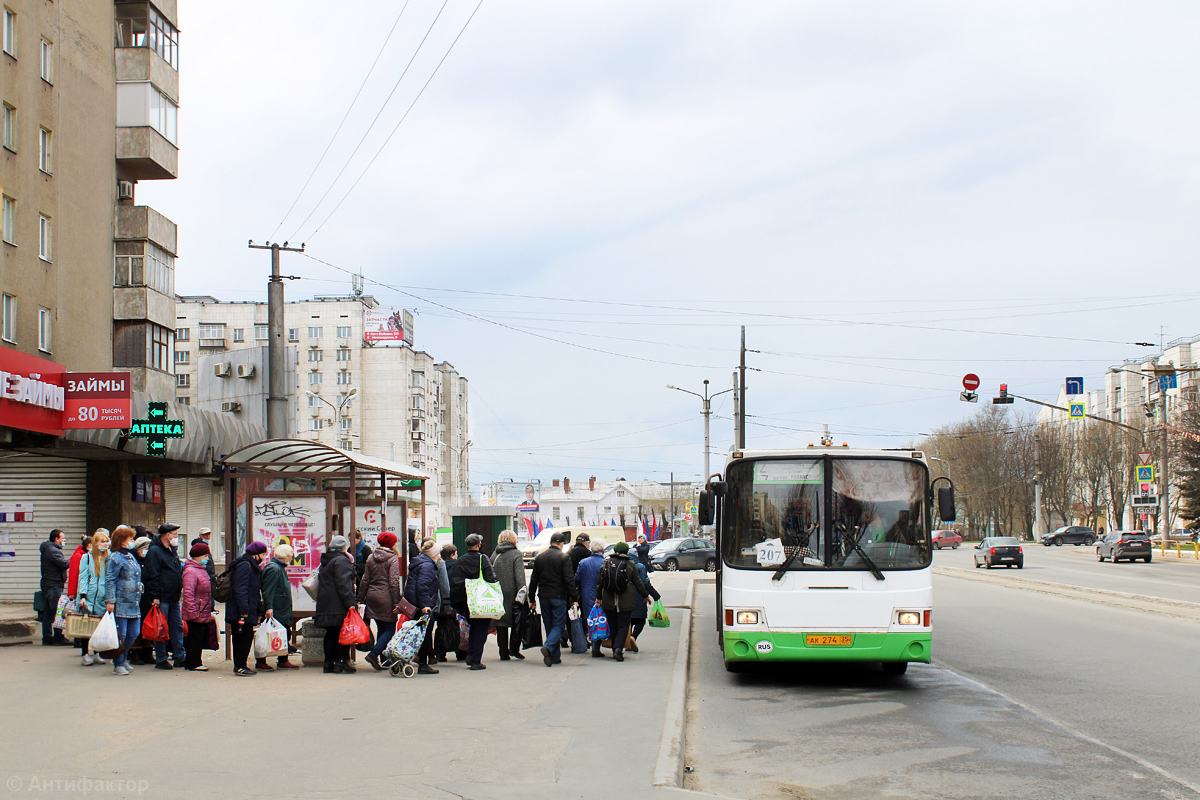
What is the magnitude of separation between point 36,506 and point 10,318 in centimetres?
437

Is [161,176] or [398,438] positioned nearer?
[161,176]

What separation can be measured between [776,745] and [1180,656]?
7.93 metres

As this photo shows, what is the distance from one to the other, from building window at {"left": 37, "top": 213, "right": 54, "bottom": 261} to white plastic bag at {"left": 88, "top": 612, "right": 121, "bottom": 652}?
16.7 m

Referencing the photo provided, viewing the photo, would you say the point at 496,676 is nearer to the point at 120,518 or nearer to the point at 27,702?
the point at 27,702

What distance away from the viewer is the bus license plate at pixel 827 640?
1131 cm

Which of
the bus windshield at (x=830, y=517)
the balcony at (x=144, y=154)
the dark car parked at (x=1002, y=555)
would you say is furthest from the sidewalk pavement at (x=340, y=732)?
the dark car parked at (x=1002, y=555)

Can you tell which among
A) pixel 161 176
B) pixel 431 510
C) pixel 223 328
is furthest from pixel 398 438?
pixel 161 176

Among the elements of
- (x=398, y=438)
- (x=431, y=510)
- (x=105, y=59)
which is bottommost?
(x=431, y=510)

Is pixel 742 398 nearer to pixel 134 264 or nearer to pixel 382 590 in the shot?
pixel 134 264

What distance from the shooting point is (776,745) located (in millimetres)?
8602

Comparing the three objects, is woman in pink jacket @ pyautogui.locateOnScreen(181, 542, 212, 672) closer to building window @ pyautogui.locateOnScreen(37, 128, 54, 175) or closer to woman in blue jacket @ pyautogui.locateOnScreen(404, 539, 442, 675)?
woman in blue jacket @ pyautogui.locateOnScreen(404, 539, 442, 675)

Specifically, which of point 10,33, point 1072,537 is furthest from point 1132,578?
point 1072,537

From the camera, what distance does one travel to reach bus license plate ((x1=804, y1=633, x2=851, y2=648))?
37.1 feet

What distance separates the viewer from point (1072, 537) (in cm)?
8256
